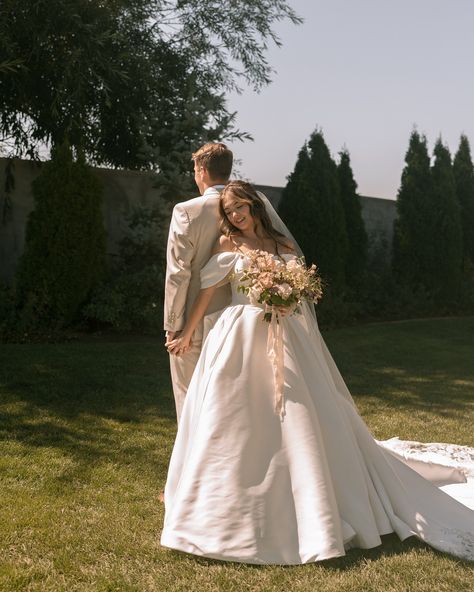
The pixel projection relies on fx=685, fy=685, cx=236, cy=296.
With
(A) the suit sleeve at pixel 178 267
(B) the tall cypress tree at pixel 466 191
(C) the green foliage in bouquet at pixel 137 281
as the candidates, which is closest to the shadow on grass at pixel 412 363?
(C) the green foliage in bouquet at pixel 137 281

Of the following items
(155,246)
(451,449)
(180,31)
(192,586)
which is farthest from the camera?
(180,31)

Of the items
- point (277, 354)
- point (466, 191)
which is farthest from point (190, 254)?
point (466, 191)

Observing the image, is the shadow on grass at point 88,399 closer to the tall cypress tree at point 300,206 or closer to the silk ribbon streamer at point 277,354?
the silk ribbon streamer at point 277,354

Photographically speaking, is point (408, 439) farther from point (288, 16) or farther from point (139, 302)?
point (288, 16)

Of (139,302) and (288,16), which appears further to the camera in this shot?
(288,16)

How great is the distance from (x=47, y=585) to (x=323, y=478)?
139 centimetres

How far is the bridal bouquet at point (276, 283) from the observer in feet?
12.1

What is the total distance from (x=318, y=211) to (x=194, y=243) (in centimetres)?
891

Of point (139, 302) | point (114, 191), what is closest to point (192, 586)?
point (139, 302)

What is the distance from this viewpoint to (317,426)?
355 centimetres

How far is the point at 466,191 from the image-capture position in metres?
15.9

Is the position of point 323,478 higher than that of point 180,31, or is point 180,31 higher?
point 180,31

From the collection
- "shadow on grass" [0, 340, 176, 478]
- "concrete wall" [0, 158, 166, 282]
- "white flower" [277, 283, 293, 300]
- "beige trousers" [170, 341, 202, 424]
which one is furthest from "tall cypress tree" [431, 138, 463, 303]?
"white flower" [277, 283, 293, 300]

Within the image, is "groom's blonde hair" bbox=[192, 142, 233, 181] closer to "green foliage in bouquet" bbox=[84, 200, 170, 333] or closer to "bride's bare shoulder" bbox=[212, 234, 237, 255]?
"bride's bare shoulder" bbox=[212, 234, 237, 255]
